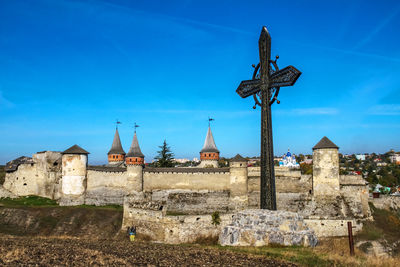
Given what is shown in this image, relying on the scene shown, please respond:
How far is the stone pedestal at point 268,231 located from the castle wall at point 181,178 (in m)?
21.5

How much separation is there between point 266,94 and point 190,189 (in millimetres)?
21881

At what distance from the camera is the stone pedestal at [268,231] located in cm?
1289

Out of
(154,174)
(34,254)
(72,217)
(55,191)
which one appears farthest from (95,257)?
(55,191)

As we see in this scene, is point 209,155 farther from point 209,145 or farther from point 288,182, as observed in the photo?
point 288,182

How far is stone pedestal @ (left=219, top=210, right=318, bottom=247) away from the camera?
12891 mm

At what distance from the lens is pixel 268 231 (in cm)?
1319

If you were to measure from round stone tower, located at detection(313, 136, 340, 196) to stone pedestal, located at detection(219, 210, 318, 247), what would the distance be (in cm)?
2016

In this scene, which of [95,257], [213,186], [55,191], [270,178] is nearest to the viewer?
[95,257]

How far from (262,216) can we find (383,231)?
21640mm

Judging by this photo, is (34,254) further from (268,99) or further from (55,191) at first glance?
(55,191)

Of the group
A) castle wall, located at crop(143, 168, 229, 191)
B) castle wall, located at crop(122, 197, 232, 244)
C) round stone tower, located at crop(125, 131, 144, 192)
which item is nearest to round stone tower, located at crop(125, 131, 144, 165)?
round stone tower, located at crop(125, 131, 144, 192)

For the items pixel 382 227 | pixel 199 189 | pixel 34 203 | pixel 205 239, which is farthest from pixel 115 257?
pixel 34 203

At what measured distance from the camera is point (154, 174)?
36531 mm

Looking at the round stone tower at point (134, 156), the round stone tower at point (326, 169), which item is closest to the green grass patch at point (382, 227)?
the round stone tower at point (326, 169)
